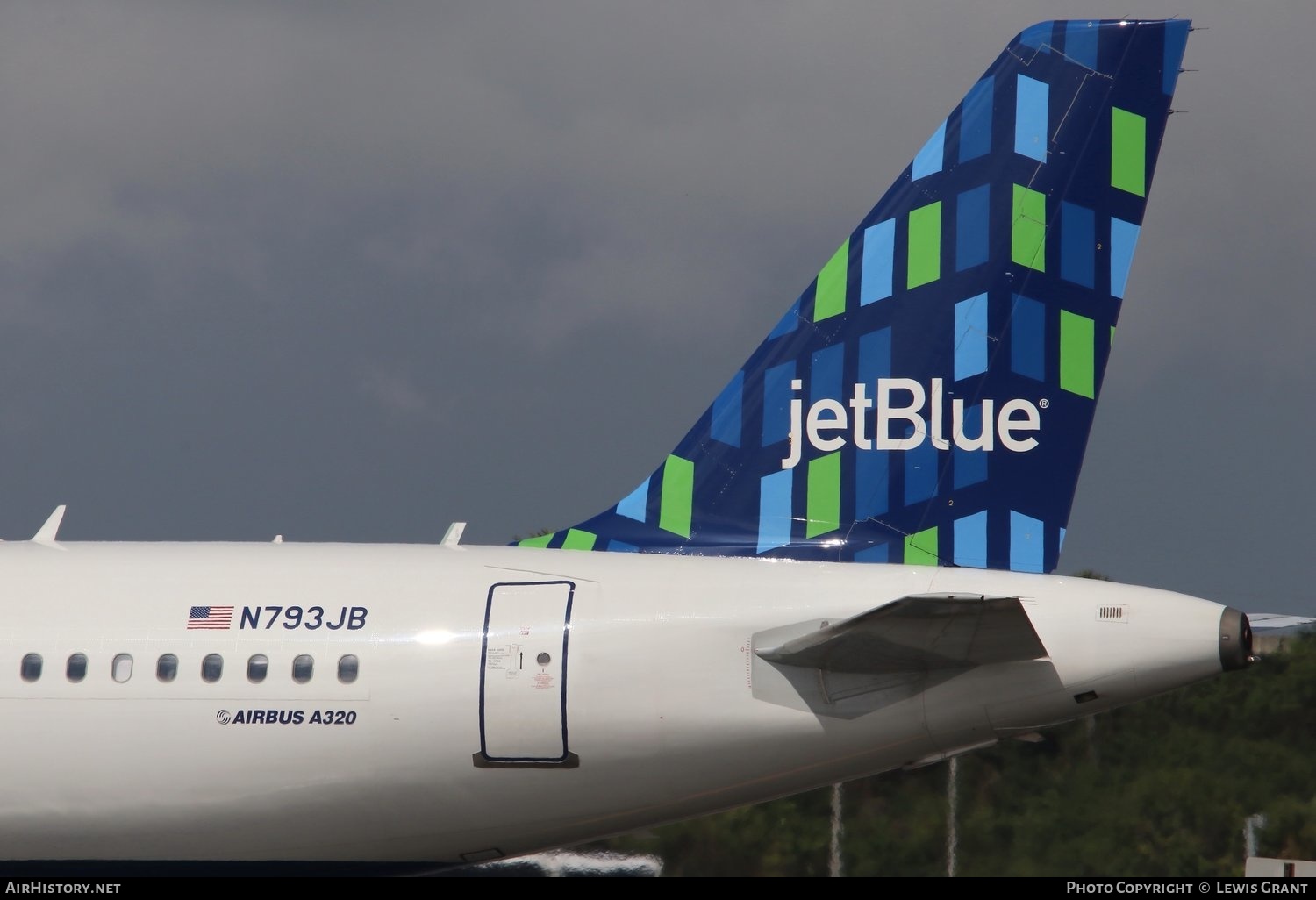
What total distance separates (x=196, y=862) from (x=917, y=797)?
7920 millimetres

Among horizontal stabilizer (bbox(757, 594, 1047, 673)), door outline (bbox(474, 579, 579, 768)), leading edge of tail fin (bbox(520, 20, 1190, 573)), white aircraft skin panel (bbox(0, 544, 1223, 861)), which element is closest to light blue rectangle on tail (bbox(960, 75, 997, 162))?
leading edge of tail fin (bbox(520, 20, 1190, 573))

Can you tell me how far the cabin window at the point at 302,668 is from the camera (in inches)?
507

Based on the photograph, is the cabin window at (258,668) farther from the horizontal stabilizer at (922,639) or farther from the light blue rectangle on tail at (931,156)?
the light blue rectangle on tail at (931,156)

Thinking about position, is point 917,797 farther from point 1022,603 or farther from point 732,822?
point 1022,603

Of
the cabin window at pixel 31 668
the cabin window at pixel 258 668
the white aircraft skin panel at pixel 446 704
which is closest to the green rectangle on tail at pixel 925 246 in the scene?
the white aircraft skin panel at pixel 446 704

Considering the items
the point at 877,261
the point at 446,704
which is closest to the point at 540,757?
the point at 446,704

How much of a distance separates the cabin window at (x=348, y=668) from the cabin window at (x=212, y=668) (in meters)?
0.95

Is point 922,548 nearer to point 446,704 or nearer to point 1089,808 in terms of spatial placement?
point 446,704

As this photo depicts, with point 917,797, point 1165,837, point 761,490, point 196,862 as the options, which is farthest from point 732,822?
point 196,862

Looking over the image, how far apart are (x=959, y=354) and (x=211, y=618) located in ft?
20.8

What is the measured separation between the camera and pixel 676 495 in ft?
46.6

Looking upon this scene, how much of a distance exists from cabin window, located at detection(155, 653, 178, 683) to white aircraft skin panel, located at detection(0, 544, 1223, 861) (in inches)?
2.5

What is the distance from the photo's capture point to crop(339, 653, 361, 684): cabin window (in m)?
12.8

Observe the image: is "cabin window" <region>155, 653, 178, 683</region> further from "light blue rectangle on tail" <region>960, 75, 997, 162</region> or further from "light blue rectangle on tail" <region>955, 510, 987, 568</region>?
"light blue rectangle on tail" <region>960, 75, 997, 162</region>
